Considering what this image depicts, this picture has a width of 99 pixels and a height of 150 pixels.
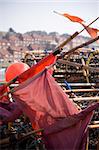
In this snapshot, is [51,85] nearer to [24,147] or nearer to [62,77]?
[24,147]

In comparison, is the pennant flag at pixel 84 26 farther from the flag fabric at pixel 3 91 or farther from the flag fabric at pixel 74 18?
the flag fabric at pixel 3 91

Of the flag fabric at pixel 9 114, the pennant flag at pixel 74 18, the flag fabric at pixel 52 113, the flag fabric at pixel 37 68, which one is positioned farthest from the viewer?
the pennant flag at pixel 74 18

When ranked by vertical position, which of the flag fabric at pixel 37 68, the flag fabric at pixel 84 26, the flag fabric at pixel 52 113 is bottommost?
the flag fabric at pixel 52 113

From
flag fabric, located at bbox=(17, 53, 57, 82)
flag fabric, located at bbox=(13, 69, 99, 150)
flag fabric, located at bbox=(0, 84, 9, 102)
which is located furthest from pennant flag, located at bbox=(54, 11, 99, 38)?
flag fabric, located at bbox=(0, 84, 9, 102)

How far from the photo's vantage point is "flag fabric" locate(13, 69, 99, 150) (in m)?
3.96

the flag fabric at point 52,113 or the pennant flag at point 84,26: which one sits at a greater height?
the pennant flag at point 84,26

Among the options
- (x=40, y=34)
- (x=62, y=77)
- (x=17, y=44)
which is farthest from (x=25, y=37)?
(x=62, y=77)

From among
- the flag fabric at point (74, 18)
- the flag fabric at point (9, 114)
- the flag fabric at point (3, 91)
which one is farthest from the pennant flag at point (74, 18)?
the flag fabric at point (9, 114)

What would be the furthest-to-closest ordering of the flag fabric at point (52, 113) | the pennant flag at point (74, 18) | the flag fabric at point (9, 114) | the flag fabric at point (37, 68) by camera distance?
the pennant flag at point (74, 18) → the flag fabric at point (37, 68) → the flag fabric at point (9, 114) → the flag fabric at point (52, 113)

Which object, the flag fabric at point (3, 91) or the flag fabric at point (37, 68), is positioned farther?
the flag fabric at point (3, 91)

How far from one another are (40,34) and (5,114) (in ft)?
272

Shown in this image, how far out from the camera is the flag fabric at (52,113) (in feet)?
13.0

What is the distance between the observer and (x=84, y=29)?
4445mm

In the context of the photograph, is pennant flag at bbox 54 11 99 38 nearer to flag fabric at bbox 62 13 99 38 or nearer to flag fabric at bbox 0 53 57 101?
flag fabric at bbox 62 13 99 38
